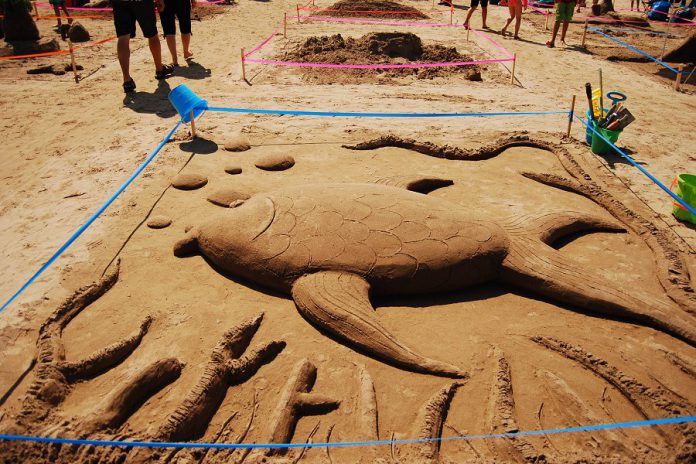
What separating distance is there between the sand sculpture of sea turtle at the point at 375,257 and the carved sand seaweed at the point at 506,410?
78 centimetres

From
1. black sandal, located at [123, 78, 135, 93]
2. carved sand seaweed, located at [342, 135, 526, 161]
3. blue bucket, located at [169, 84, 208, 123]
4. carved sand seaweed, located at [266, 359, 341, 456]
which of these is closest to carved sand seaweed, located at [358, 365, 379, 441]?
carved sand seaweed, located at [266, 359, 341, 456]

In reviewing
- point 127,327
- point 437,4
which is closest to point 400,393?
point 127,327

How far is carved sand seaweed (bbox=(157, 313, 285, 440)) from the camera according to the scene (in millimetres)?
2959

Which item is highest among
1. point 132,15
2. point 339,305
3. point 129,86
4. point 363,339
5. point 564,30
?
point 132,15

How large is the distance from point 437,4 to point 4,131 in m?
16.3

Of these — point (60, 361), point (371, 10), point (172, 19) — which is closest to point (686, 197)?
point (60, 361)

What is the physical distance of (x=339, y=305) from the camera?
366 cm

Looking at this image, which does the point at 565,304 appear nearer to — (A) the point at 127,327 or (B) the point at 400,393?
(B) the point at 400,393

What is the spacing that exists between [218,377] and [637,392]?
2.70 m

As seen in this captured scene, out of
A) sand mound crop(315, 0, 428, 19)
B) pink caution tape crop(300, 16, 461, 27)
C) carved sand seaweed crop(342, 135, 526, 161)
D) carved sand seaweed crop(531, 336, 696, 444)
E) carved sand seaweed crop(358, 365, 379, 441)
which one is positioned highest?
sand mound crop(315, 0, 428, 19)

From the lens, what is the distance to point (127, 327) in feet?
12.3

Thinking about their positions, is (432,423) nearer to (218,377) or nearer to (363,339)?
(363,339)

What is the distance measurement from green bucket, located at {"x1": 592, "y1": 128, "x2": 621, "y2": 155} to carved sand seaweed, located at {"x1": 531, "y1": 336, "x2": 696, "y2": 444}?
4.11 metres

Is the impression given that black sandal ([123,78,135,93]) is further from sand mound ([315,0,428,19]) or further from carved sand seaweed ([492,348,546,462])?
sand mound ([315,0,428,19])
